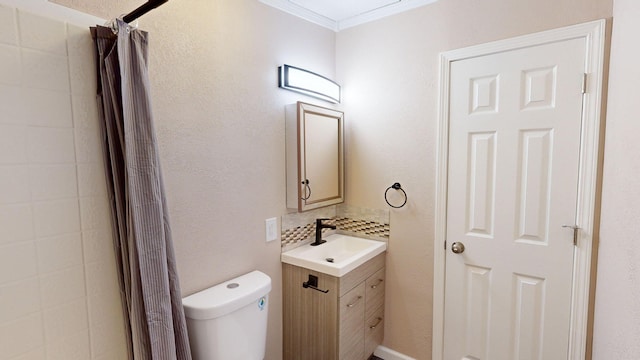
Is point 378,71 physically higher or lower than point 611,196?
higher

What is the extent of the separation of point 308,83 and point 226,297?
139 centimetres

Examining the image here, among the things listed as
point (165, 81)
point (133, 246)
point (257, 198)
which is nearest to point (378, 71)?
point (257, 198)

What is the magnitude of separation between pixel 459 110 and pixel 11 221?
7.01ft

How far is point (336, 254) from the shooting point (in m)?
2.28

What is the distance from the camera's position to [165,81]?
4.68 ft

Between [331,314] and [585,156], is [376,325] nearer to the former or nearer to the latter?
[331,314]

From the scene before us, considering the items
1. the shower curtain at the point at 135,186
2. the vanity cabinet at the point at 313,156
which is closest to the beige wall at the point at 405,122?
the vanity cabinet at the point at 313,156

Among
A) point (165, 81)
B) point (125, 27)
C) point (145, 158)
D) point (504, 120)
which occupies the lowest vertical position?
point (145, 158)

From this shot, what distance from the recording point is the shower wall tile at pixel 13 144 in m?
1.00

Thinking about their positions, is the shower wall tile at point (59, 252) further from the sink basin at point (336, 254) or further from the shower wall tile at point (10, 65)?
the sink basin at point (336, 254)

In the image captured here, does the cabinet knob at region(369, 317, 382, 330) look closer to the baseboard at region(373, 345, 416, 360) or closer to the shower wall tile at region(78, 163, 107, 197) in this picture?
the baseboard at region(373, 345, 416, 360)

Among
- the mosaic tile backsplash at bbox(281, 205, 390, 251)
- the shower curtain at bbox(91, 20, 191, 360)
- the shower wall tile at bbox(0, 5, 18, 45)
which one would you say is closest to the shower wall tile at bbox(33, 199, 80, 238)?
the shower curtain at bbox(91, 20, 191, 360)

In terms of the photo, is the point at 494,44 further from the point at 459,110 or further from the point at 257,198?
the point at 257,198

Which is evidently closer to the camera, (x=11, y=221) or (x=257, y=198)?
(x=11, y=221)
